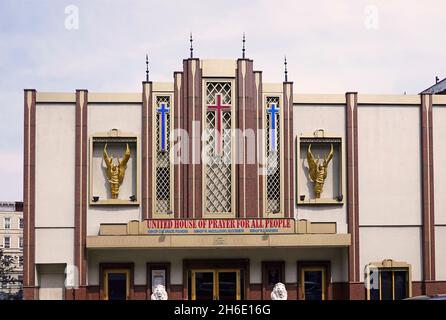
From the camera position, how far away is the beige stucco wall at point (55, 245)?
30812mm

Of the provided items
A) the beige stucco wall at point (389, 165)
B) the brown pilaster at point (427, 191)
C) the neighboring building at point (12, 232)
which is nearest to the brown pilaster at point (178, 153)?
the beige stucco wall at point (389, 165)

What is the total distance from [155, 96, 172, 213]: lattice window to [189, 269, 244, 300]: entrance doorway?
130 inches

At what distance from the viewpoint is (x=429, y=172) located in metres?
32.1

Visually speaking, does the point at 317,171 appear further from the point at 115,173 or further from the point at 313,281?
the point at 115,173

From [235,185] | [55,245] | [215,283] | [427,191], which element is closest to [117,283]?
[55,245]

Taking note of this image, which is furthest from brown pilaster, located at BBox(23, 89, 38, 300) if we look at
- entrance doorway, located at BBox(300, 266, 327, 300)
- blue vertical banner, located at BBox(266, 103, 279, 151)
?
entrance doorway, located at BBox(300, 266, 327, 300)

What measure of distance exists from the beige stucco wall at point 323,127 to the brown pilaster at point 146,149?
22.4ft

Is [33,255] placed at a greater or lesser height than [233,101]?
lesser

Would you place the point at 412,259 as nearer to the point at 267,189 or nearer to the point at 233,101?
the point at 267,189

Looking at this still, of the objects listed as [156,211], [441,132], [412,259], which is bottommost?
[412,259]
